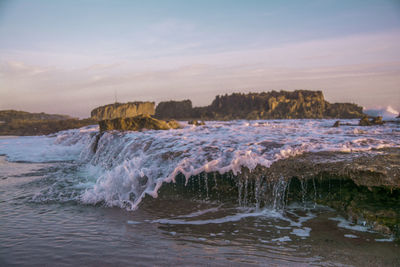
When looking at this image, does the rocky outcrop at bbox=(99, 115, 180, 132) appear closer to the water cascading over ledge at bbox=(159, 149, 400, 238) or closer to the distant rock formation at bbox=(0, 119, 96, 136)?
the water cascading over ledge at bbox=(159, 149, 400, 238)

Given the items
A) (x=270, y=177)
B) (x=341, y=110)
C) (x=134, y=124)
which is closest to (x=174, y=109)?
(x=341, y=110)

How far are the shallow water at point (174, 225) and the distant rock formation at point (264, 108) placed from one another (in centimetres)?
2478

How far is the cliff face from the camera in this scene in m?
30.4

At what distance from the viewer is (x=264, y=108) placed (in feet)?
106

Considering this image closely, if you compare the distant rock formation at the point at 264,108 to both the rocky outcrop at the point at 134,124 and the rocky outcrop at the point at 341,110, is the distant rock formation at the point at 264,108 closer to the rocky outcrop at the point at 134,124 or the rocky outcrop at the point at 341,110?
the rocky outcrop at the point at 341,110

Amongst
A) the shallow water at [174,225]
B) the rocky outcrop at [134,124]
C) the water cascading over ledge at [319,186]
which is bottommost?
the shallow water at [174,225]

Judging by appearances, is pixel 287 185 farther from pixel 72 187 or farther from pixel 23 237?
pixel 72 187

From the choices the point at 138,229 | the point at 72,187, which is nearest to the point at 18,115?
the point at 72,187

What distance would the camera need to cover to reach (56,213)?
344cm

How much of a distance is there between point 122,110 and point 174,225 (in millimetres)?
29218

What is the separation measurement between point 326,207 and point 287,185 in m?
0.52

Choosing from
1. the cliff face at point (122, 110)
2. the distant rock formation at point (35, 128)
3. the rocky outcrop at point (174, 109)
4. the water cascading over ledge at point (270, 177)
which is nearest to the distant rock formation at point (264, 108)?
the rocky outcrop at point (174, 109)

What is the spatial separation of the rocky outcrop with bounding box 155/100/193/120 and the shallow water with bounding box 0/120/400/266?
28262mm

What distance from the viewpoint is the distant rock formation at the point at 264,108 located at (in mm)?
30000
